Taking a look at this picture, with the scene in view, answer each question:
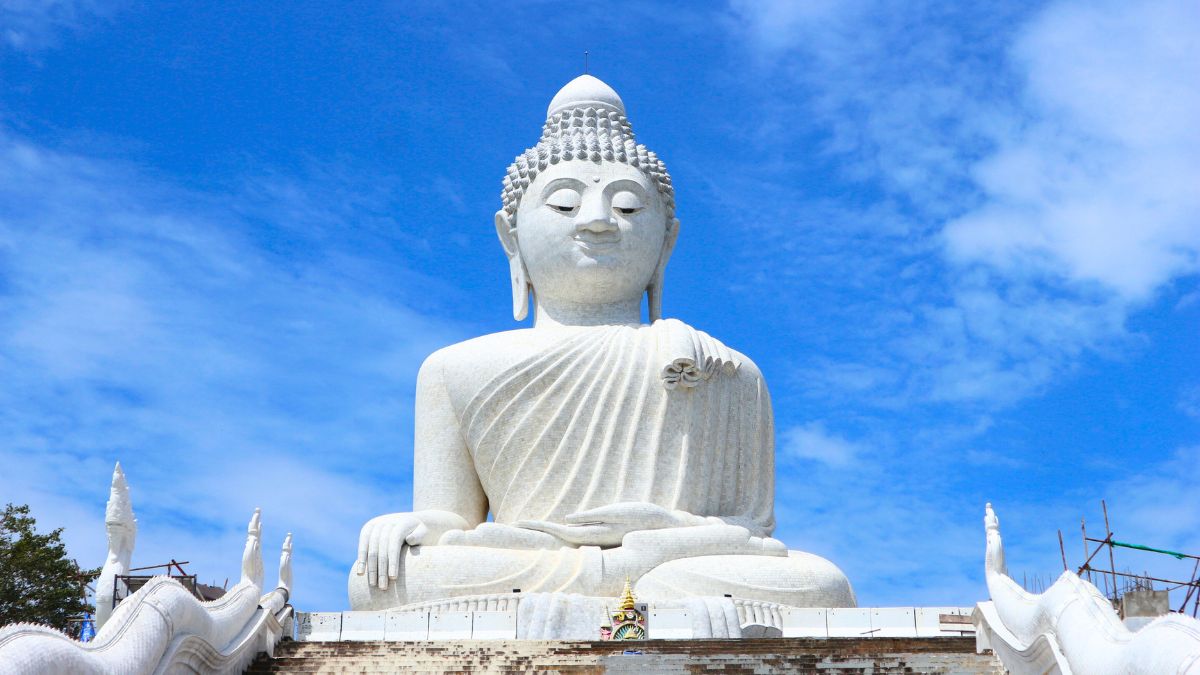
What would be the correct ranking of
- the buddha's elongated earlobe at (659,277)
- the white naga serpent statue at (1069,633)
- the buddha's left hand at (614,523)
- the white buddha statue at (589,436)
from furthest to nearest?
1. the buddha's elongated earlobe at (659,277)
2. the buddha's left hand at (614,523)
3. the white buddha statue at (589,436)
4. the white naga serpent statue at (1069,633)

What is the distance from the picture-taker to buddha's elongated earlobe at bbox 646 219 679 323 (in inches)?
801

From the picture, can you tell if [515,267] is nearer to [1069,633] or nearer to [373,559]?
[373,559]

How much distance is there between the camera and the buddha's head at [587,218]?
19406 mm

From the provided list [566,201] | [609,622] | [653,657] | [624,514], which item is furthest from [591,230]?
[653,657]

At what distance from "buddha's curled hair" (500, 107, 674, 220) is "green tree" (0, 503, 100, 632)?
8906 mm

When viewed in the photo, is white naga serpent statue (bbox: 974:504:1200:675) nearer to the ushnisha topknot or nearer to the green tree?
the ushnisha topknot

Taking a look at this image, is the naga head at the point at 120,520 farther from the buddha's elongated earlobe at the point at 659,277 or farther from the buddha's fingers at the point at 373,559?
the buddha's elongated earlobe at the point at 659,277

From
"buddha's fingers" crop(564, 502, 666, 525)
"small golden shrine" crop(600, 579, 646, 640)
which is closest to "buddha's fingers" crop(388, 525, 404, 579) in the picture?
"buddha's fingers" crop(564, 502, 666, 525)

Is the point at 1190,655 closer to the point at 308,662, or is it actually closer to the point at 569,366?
→ the point at 308,662

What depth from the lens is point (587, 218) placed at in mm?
19188

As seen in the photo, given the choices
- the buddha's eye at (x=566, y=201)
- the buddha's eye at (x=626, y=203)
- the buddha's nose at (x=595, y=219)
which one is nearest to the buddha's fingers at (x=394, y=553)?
the buddha's nose at (x=595, y=219)

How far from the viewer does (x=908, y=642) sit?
13.4 m

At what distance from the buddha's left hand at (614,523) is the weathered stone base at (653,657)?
396 cm

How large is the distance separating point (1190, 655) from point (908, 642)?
503 centimetres
